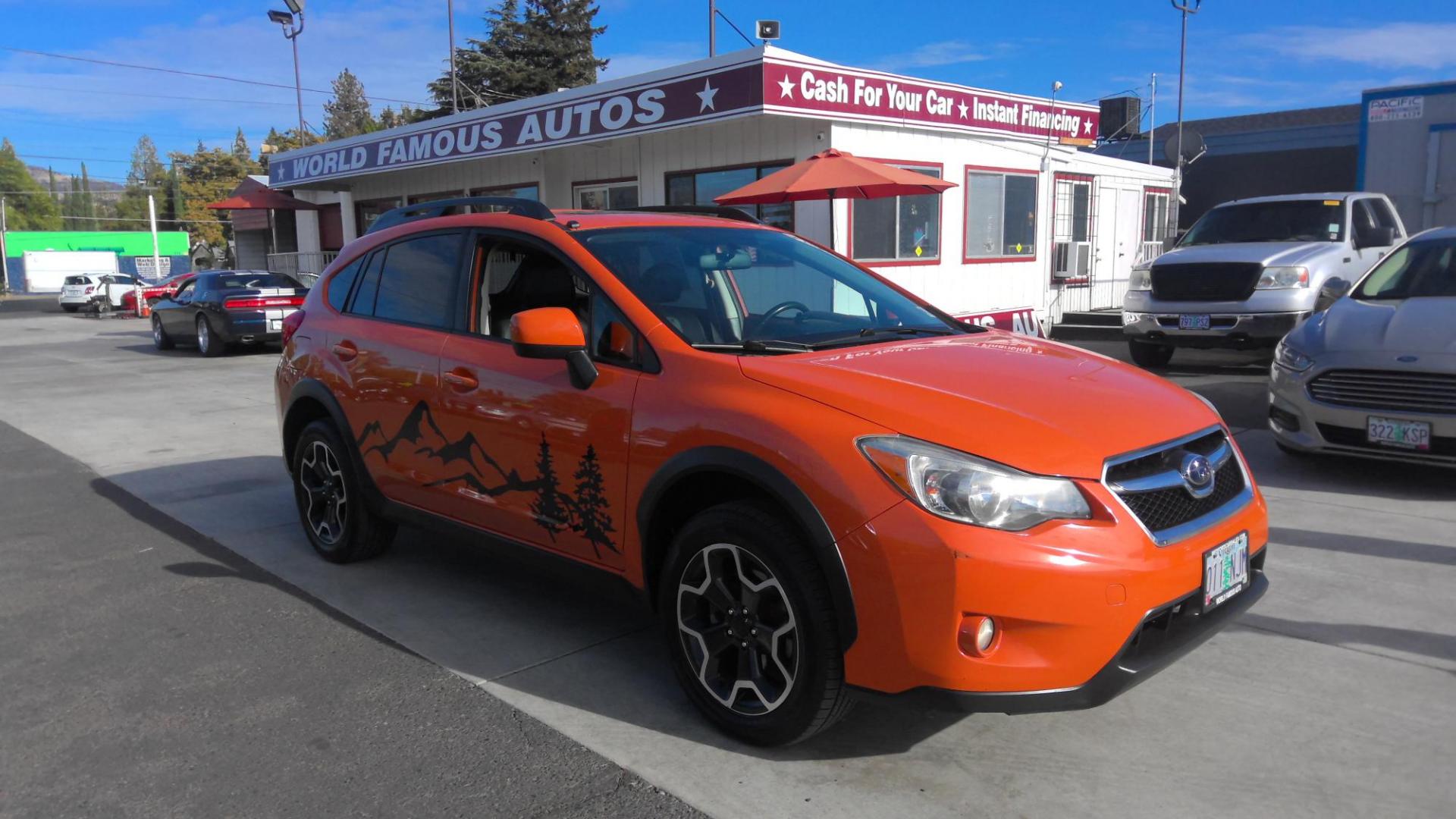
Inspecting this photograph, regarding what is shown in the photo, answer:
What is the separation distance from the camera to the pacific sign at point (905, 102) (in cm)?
1276

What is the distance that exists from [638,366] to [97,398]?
11609 mm

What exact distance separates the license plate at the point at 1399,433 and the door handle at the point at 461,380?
5.25 meters

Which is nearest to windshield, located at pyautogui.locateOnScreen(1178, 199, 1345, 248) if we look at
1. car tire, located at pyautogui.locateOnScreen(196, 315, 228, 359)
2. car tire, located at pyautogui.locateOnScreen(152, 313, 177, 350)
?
car tire, located at pyautogui.locateOnScreen(196, 315, 228, 359)

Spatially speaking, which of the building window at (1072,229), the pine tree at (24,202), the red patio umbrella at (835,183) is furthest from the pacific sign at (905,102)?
the pine tree at (24,202)

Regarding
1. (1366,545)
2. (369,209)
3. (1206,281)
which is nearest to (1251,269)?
(1206,281)

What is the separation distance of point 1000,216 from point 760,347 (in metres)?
13.9

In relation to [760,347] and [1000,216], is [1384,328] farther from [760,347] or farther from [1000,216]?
[1000,216]

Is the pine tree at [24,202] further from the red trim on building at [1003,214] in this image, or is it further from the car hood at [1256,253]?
the car hood at [1256,253]

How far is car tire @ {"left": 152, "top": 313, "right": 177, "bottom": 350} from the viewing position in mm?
19891

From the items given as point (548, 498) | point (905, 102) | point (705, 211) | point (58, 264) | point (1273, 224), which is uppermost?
point (905, 102)

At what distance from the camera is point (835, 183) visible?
36.7 ft

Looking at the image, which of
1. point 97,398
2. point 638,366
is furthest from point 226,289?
A: point 638,366

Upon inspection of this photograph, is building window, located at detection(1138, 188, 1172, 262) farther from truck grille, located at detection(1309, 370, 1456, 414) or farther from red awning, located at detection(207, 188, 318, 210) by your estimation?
red awning, located at detection(207, 188, 318, 210)

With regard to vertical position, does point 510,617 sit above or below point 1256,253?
below
